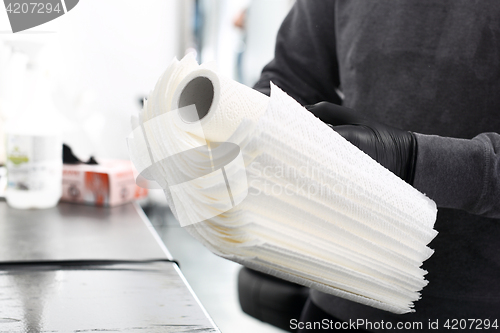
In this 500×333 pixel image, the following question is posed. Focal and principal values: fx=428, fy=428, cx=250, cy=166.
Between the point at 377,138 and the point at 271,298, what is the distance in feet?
3.23

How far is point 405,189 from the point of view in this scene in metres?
0.46

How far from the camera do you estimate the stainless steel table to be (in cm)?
44

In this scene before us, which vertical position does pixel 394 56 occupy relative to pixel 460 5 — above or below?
below

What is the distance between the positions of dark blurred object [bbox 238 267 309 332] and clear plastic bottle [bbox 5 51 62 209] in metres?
0.71

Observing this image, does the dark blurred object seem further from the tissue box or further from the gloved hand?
the gloved hand

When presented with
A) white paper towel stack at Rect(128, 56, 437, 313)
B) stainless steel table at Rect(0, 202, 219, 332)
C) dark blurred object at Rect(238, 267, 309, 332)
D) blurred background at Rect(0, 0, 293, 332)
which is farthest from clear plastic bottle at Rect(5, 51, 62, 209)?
blurred background at Rect(0, 0, 293, 332)

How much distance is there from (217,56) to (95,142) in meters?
2.05

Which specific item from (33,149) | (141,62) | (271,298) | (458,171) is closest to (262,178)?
(458,171)

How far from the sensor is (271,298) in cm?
Result: 135

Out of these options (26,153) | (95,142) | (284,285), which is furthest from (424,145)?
(95,142)

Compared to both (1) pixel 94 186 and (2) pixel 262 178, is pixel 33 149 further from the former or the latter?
(2) pixel 262 178

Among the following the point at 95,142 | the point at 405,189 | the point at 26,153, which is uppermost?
the point at 405,189

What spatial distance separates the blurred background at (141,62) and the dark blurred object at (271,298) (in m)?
0.72

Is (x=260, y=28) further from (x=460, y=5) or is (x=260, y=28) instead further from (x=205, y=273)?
(x=460, y=5)
